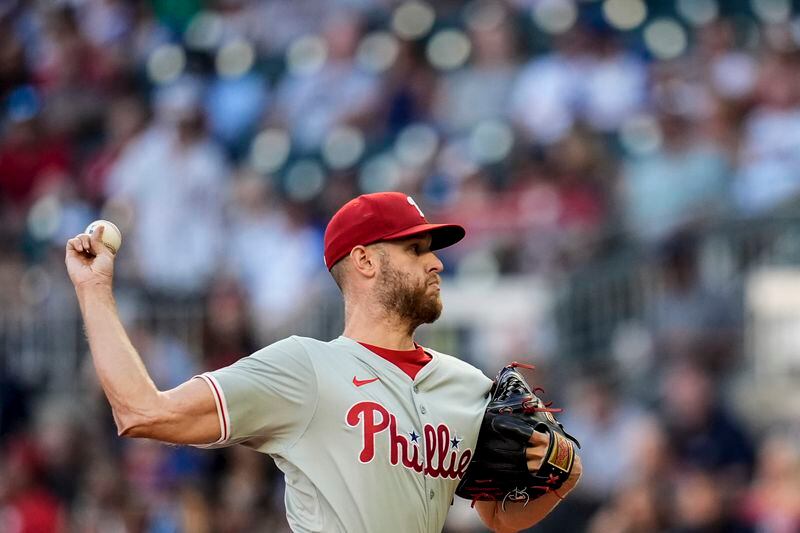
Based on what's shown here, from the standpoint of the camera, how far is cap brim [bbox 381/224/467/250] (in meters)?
3.78

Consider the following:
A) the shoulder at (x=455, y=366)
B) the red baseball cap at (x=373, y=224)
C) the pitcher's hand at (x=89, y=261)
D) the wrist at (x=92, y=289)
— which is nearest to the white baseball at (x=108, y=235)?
the pitcher's hand at (x=89, y=261)

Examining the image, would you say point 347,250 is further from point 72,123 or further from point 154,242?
point 72,123

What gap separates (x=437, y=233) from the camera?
154 inches

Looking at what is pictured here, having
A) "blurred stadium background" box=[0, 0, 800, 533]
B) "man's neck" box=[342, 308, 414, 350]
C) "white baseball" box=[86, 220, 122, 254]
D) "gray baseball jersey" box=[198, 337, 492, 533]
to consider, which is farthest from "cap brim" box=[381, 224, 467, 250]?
"blurred stadium background" box=[0, 0, 800, 533]

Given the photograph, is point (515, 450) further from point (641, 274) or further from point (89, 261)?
point (641, 274)

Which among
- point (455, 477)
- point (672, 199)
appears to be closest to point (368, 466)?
point (455, 477)

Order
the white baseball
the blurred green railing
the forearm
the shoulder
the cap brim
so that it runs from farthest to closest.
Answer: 1. the blurred green railing
2. the shoulder
3. the cap brim
4. the white baseball
5. the forearm

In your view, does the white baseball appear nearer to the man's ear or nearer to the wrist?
the wrist

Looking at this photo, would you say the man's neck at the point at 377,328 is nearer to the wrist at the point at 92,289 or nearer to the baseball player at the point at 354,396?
the baseball player at the point at 354,396

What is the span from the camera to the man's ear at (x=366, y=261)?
150 inches

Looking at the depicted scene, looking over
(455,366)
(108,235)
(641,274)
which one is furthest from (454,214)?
(108,235)

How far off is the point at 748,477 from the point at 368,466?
4.75m

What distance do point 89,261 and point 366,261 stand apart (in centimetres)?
75

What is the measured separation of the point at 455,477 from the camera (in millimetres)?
3842
